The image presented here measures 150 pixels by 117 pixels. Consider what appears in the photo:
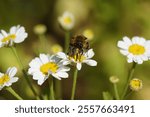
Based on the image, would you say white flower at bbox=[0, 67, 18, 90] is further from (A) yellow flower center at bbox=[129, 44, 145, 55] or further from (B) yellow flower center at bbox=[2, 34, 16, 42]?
(A) yellow flower center at bbox=[129, 44, 145, 55]

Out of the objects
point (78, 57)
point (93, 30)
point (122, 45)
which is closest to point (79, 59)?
point (78, 57)

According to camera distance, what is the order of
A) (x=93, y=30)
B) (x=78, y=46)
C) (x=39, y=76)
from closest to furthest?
(x=39, y=76), (x=78, y=46), (x=93, y=30)

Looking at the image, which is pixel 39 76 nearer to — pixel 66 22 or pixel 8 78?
pixel 8 78

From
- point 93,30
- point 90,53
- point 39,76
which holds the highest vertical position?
point 93,30

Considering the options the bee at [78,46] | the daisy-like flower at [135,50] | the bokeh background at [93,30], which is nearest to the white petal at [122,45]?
the daisy-like flower at [135,50]

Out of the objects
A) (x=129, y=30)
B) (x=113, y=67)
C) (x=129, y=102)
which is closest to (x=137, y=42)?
(x=129, y=102)

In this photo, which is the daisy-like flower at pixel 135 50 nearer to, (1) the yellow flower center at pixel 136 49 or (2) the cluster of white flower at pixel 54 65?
(1) the yellow flower center at pixel 136 49
